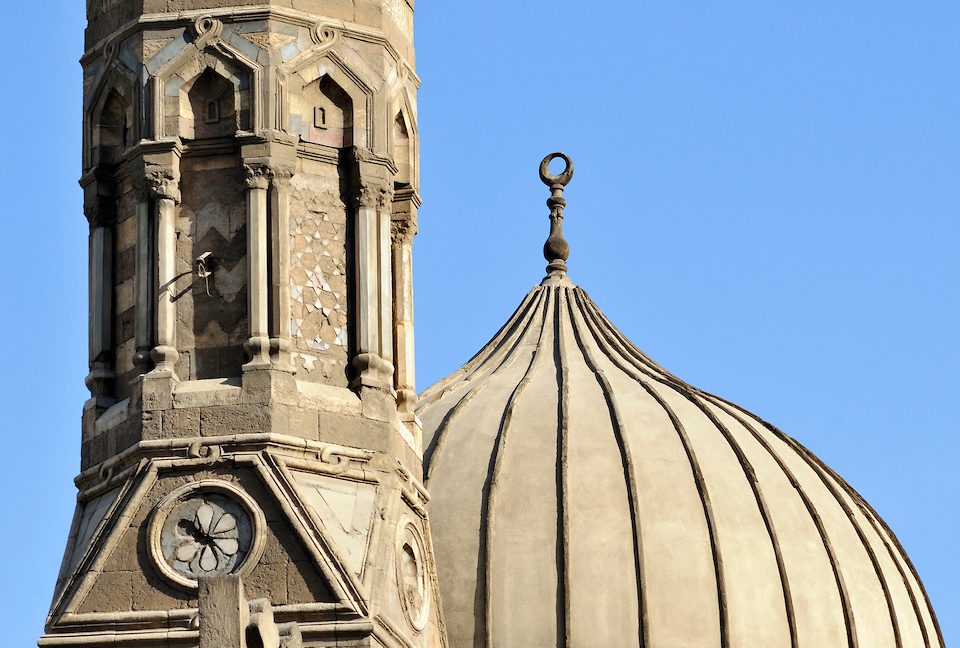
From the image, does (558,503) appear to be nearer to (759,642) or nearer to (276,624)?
(759,642)

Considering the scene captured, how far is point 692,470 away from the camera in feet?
111

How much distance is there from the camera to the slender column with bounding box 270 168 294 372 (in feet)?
87.1

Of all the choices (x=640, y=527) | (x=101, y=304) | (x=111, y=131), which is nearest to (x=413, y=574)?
(x=101, y=304)

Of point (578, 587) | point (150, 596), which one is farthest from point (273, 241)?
point (578, 587)

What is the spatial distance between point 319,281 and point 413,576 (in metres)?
2.87

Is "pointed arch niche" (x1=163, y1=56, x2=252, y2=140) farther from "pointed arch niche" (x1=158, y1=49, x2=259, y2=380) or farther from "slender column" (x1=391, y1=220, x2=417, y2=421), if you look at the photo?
"slender column" (x1=391, y1=220, x2=417, y2=421)

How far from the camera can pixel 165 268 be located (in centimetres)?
2695

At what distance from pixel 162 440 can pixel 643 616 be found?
7.97m

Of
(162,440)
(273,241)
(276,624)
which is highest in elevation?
(273,241)

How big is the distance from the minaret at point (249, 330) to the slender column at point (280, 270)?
0.8 inches

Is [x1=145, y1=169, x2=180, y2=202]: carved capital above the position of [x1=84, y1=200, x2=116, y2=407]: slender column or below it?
above

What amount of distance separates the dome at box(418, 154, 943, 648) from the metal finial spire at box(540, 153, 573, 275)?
2716 mm

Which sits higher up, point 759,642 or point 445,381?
point 445,381

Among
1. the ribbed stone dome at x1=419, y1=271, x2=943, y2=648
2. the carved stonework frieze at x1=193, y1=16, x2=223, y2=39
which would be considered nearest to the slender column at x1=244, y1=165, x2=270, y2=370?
the carved stonework frieze at x1=193, y1=16, x2=223, y2=39
